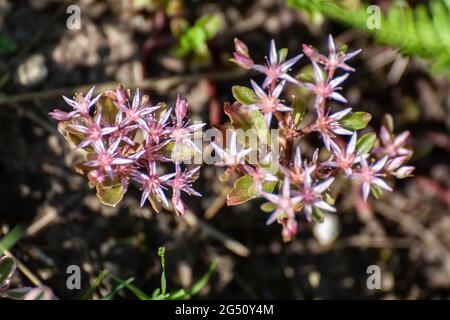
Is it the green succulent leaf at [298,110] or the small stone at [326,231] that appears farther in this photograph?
the small stone at [326,231]

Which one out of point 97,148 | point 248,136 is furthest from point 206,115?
point 97,148

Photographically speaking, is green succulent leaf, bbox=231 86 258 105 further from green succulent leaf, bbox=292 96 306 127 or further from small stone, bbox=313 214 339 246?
Result: small stone, bbox=313 214 339 246

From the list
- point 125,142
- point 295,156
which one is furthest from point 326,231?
point 125,142

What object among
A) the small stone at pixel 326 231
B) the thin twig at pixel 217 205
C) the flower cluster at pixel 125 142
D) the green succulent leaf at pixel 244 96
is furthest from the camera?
the small stone at pixel 326 231

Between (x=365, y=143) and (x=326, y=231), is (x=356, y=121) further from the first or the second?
(x=326, y=231)

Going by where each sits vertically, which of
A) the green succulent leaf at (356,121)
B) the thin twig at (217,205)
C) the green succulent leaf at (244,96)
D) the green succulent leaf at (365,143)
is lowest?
the thin twig at (217,205)

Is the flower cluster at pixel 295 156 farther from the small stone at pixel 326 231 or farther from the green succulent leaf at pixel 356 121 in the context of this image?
the small stone at pixel 326 231

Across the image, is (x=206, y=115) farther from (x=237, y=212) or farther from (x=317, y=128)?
(x=317, y=128)

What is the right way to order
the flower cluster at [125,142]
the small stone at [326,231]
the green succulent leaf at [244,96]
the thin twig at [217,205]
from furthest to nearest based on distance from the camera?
the small stone at [326,231]
the thin twig at [217,205]
the green succulent leaf at [244,96]
the flower cluster at [125,142]

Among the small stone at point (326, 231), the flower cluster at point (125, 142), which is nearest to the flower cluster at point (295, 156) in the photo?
the flower cluster at point (125, 142)
